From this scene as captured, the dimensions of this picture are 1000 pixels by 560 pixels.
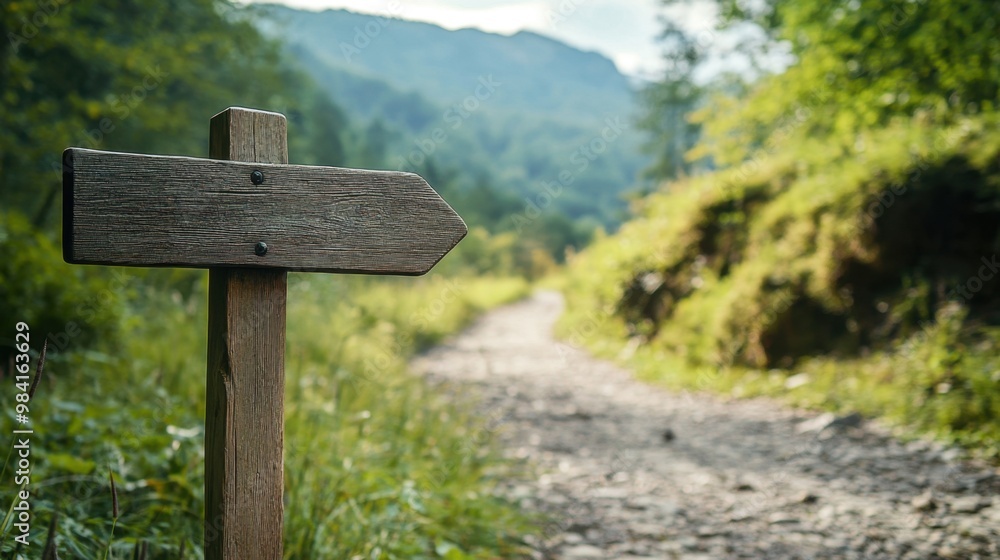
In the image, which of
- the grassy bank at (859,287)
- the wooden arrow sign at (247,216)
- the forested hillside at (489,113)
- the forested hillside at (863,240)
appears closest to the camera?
the wooden arrow sign at (247,216)

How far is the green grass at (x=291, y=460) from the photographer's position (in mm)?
2193

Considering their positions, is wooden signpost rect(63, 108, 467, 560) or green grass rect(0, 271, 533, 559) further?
green grass rect(0, 271, 533, 559)

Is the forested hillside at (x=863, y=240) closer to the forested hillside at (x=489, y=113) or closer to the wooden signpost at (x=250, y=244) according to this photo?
the wooden signpost at (x=250, y=244)

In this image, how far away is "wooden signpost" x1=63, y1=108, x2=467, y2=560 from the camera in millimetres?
1384

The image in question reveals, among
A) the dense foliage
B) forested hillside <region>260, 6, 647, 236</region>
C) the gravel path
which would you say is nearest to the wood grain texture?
the dense foliage

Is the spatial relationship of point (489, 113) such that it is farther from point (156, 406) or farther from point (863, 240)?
point (156, 406)

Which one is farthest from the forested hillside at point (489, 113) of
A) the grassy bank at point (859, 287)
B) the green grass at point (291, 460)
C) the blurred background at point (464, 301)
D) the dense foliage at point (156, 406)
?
the green grass at point (291, 460)

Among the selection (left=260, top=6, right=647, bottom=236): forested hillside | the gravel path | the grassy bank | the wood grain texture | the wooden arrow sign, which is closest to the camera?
the wooden arrow sign

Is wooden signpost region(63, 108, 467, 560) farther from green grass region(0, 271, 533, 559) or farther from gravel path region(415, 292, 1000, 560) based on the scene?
gravel path region(415, 292, 1000, 560)

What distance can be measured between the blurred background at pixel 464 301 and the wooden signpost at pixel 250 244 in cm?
29

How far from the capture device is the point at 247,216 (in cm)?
148

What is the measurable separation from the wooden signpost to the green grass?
1.22 feet

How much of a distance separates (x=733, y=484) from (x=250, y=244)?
3.37 meters

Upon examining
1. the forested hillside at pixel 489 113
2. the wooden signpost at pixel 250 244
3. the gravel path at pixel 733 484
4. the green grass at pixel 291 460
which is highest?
the forested hillside at pixel 489 113
